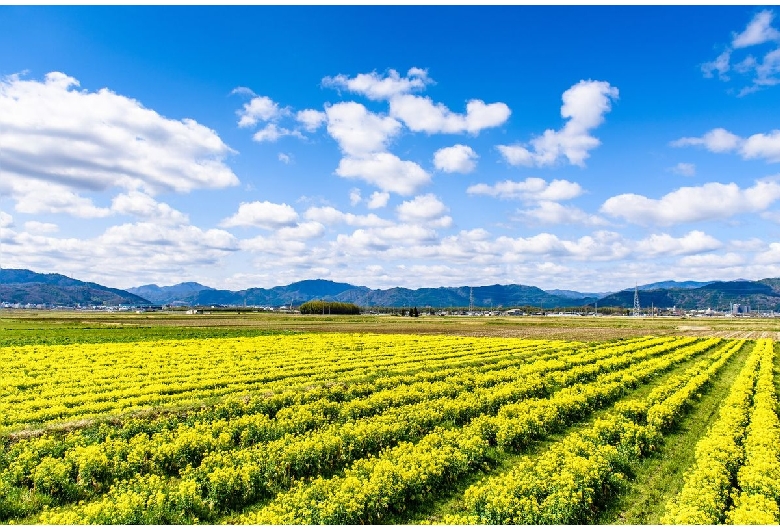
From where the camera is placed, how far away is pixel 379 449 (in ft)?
57.7

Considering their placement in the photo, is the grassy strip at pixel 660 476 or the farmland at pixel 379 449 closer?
the farmland at pixel 379 449

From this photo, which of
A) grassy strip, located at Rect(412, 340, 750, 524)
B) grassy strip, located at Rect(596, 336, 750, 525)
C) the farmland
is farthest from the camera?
grassy strip, located at Rect(596, 336, 750, 525)

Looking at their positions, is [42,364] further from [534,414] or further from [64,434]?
[534,414]

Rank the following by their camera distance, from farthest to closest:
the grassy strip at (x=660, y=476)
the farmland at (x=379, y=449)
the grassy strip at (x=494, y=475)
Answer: the grassy strip at (x=660, y=476) < the grassy strip at (x=494, y=475) < the farmland at (x=379, y=449)

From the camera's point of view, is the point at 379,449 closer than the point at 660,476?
No

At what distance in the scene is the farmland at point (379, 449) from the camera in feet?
39.9

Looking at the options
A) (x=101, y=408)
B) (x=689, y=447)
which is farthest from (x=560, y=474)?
(x=101, y=408)

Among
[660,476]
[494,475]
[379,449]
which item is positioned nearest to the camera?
[494,475]

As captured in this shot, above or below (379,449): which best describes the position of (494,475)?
below

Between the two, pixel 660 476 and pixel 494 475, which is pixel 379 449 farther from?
pixel 660 476

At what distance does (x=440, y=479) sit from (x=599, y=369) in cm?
2728

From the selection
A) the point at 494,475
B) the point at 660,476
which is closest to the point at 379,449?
the point at 494,475

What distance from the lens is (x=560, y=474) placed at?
13.9 metres

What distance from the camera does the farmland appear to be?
1217cm
